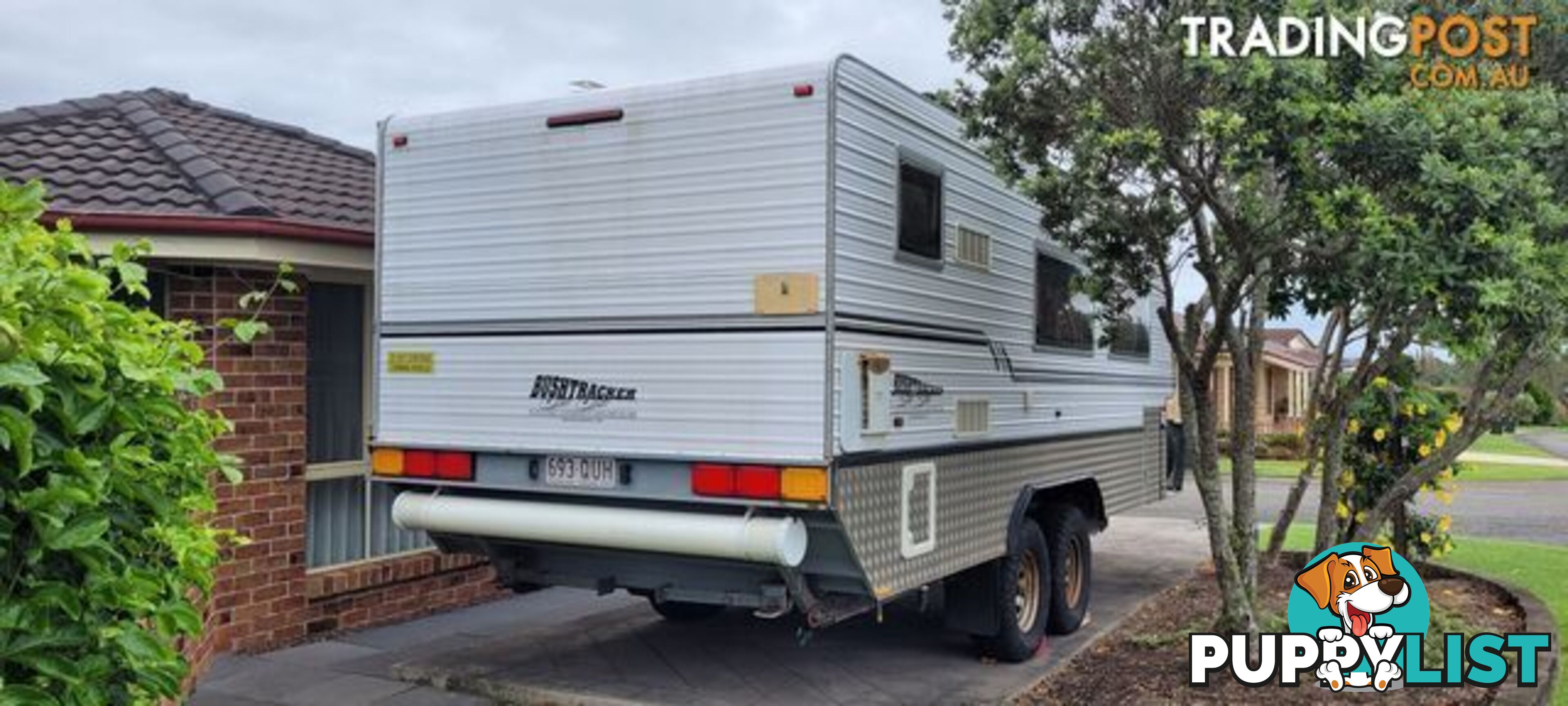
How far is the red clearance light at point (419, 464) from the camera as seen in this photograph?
6176mm

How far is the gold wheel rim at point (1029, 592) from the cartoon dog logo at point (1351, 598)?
56.6 inches

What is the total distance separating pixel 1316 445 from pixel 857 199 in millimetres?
5574

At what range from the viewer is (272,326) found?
693cm

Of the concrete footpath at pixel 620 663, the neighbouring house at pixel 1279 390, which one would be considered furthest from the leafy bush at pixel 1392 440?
the neighbouring house at pixel 1279 390

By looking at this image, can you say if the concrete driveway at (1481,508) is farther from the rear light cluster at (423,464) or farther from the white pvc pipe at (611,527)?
the rear light cluster at (423,464)

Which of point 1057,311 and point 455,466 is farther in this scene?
point 1057,311

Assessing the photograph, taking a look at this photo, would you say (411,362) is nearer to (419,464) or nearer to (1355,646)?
(419,464)

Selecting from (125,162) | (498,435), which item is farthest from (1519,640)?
(125,162)

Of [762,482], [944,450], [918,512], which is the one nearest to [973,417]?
[944,450]

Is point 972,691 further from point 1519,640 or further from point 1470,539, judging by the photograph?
point 1470,539

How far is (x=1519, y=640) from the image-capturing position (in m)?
6.76

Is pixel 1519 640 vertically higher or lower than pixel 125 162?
lower

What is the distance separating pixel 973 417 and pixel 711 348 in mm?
1737

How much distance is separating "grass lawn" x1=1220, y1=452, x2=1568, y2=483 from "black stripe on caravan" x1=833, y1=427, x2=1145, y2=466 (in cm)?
1551
